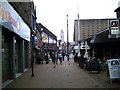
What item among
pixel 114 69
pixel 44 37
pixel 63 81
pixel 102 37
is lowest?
pixel 63 81

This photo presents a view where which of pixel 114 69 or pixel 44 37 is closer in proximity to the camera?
pixel 114 69

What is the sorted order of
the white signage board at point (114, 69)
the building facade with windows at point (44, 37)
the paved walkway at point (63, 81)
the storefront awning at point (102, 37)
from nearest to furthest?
the paved walkway at point (63, 81), the white signage board at point (114, 69), the storefront awning at point (102, 37), the building facade with windows at point (44, 37)

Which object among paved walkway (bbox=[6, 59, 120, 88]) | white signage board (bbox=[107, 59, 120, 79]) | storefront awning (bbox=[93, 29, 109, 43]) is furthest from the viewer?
storefront awning (bbox=[93, 29, 109, 43])

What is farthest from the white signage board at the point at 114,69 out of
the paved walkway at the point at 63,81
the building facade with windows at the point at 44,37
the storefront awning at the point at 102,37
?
the building facade with windows at the point at 44,37

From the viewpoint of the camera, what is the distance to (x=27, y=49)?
90.3ft

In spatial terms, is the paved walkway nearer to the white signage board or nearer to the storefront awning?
the white signage board

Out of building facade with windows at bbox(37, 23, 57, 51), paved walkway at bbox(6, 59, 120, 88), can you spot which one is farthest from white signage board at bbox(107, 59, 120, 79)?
building facade with windows at bbox(37, 23, 57, 51)

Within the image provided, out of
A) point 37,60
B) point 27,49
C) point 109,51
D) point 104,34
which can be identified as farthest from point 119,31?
point 37,60

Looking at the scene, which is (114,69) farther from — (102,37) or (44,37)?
(44,37)

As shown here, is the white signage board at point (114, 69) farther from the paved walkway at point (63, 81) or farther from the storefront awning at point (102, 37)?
the storefront awning at point (102, 37)

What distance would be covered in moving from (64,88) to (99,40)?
31.5 ft

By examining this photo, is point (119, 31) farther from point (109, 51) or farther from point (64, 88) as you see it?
point (109, 51)

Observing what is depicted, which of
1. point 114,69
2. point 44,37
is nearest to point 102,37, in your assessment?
point 114,69

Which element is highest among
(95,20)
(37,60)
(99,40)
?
(95,20)
